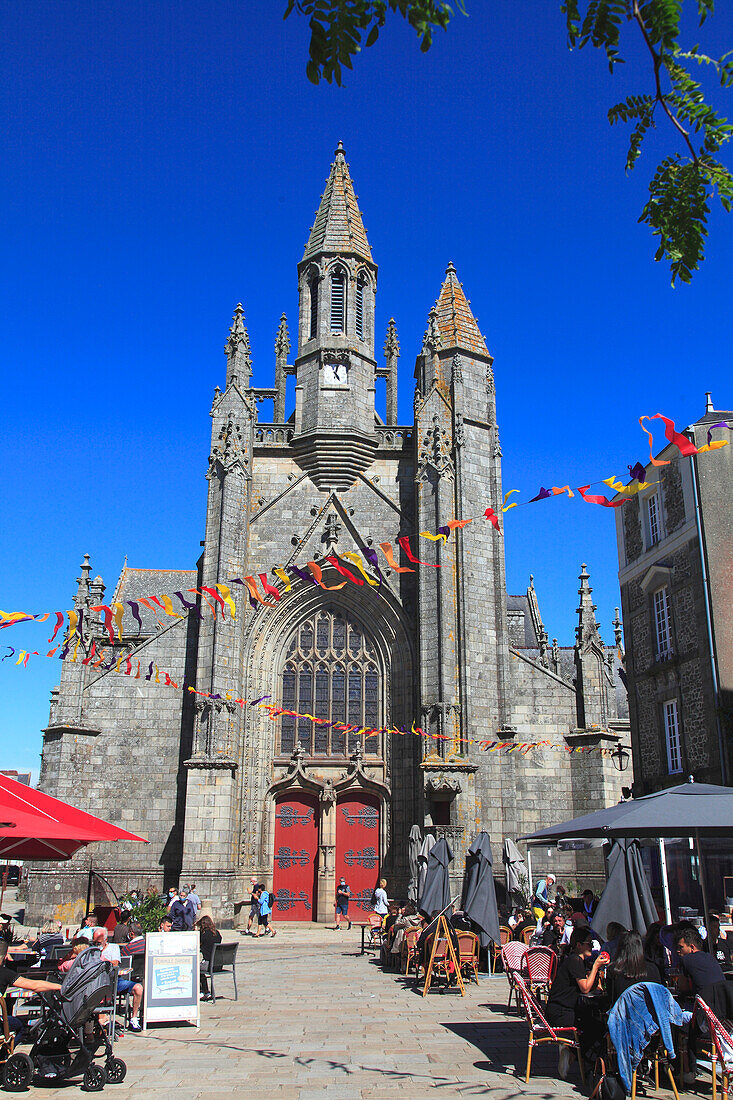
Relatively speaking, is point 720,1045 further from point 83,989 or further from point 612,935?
point 83,989

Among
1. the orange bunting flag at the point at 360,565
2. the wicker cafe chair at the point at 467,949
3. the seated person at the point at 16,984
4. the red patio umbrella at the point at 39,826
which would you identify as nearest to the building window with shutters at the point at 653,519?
the orange bunting flag at the point at 360,565

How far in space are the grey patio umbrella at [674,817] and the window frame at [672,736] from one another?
35.4ft

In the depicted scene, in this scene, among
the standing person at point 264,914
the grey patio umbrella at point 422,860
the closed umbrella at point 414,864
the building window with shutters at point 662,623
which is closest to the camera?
the grey patio umbrella at point 422,860

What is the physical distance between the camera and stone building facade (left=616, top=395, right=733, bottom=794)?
17.6m

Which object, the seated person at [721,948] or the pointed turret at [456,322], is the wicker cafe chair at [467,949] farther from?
the pointed turret at [456,322]

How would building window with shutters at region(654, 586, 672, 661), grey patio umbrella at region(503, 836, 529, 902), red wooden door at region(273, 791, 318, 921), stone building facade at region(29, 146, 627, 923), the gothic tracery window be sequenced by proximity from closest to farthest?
1. grey patio umbrella at region(503, 836, 529, 902)
2. building window with shutters at region(654, 586, 672, 661)
3. stone building facade at region(29, 146, 627, 923)
4. red wooden door at region(273, 791, 318, 921)
5. the gothic tracery window

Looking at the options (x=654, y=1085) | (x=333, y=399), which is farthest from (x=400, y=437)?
(x=654, y=1085)

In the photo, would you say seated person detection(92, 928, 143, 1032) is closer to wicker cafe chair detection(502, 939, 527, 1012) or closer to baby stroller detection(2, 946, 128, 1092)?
baby stroller detection(2, 946, 128, 1092)

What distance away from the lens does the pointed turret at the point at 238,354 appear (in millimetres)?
23375

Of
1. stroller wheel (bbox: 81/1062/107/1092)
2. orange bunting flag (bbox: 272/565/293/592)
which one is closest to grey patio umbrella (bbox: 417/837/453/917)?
stroller wheel (bbox: 81/1062/107/1092)

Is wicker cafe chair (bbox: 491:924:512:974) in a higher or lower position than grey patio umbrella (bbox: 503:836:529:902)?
lower

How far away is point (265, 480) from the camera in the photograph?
2380 cm

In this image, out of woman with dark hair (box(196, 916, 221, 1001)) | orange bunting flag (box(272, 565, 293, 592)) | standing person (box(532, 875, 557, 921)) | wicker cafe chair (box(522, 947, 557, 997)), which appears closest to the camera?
wicker cafe chair (box(522, 947, 557, 997))

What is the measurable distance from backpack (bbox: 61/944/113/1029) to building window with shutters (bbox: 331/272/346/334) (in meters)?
20.7
